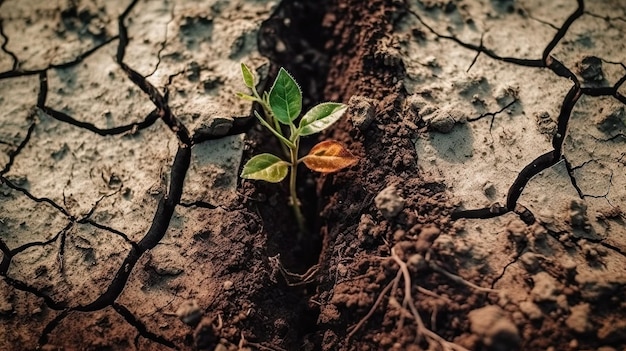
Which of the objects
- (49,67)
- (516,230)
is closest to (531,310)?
(516,230)

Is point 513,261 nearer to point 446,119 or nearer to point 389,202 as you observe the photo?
point 389,202

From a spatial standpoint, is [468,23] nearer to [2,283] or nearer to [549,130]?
[549,130]

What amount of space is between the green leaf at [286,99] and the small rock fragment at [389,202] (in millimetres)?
478

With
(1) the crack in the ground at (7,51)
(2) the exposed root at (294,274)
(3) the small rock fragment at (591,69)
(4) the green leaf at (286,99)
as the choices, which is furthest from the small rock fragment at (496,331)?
(1) the crack in the ground at (7,51)

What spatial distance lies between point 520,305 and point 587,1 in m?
1.75

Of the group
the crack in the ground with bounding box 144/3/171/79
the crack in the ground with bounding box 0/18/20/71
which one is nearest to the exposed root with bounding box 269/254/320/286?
the crack in the ground with bounding box 144/3/171/79

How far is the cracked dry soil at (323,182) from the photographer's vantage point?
1.67 meters

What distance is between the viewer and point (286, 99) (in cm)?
183

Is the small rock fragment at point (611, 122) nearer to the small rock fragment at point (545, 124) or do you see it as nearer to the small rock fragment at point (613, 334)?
the small rock fragment at point (545, 124)

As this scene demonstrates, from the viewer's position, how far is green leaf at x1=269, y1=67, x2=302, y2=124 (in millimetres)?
1826

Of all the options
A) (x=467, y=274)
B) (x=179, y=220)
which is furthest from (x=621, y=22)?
(x=179, y=220)

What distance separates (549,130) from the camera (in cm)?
199

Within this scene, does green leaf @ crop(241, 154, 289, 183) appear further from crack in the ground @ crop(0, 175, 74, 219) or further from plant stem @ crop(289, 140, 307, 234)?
crack in the ground @ crop(0, 175, 74, 219)

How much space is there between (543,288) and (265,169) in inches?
44.1
